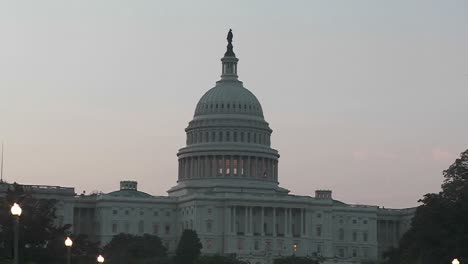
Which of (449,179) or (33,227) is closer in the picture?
(33,227)

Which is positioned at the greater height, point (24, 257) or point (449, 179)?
point (449, 179)

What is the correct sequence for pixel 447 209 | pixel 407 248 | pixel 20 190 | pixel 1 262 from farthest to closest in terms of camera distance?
pixel 407 248 → pixel 447 209 → pixel 20 190 → pixel 1 262

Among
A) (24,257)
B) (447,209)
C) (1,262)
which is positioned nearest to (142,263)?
(447,209)

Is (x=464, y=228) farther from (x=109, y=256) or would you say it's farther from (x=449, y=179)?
(x=109, y=256)

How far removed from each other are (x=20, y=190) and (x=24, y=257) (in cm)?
1196

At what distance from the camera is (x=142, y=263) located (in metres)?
→ 195

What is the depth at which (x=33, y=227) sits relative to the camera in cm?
12131

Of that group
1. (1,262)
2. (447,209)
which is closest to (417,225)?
(447,209)

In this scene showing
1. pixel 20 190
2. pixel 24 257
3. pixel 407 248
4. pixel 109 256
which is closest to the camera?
pixel 24 257

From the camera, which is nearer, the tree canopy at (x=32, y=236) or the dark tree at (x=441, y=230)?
the tree canopy at (x=32, y=236)

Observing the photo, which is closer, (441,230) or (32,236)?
(32,236)

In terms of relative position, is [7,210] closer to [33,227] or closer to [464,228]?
[33,227]

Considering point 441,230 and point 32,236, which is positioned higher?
point 441,230

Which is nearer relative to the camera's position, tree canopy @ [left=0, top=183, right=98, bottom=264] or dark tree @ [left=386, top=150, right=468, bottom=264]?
tree canopy @ [left=0, top=183, right=98, bottom=264]
